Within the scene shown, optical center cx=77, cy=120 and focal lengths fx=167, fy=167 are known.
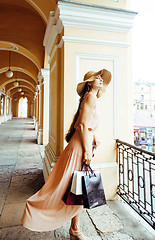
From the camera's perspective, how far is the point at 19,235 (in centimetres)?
209

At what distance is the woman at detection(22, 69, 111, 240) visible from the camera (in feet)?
5.69

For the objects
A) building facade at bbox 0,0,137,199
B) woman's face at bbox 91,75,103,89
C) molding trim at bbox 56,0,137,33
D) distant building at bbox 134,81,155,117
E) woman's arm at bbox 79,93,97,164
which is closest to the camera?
woman's arm at bbox 79,93,97,164

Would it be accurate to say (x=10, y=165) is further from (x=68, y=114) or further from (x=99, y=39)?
(x=99, y=39)

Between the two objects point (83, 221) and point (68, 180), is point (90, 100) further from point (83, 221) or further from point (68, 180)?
point (83, 221)

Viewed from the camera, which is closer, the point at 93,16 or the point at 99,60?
the point at 93,16

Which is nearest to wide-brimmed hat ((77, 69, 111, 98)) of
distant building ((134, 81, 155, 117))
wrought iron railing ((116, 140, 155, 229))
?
wrought iron railing ((116, 140, 155, 229))

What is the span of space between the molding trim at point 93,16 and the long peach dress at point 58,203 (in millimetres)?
1828

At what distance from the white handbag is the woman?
0.32ft

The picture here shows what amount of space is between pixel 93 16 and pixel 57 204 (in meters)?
2.85

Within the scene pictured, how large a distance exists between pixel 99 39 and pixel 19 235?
10.4 ft

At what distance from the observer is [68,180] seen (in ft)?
5.73

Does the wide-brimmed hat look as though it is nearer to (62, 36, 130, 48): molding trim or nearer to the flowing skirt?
the flowing skirt

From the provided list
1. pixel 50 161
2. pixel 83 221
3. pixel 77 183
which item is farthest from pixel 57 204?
pixel 50 161

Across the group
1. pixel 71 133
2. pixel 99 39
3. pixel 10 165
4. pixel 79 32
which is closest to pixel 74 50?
pixel 79 32
